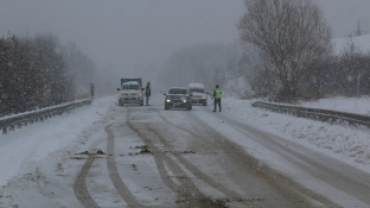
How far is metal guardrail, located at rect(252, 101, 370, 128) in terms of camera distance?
15391mm

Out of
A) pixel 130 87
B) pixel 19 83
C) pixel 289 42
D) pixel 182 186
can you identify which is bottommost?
pixel 182 186

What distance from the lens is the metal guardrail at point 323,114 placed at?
1539 centimetres

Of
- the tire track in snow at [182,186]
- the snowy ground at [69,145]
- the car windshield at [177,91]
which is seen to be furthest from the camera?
the car windshield at [177,91]

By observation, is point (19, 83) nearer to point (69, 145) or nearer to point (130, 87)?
point (130, 87)

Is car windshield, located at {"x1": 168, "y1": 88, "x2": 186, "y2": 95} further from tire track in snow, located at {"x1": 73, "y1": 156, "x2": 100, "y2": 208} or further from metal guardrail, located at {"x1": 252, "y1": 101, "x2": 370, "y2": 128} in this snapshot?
tire track in snow, located at {"x1": 73, "y1": 156, "x2": 100, "y2": 208}

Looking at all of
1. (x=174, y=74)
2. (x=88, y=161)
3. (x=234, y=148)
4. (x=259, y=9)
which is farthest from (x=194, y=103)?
(x=174, y=74)

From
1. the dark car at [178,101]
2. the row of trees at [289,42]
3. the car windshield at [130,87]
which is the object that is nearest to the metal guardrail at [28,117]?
the dark car at [178,101]

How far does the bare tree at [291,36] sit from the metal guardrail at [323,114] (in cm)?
717

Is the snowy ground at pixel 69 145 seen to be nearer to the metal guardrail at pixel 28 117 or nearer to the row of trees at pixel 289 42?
the metal guardrail at pixel 28 117

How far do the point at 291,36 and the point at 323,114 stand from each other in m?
16.4

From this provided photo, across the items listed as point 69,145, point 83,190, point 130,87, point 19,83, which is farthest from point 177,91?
point 83,190

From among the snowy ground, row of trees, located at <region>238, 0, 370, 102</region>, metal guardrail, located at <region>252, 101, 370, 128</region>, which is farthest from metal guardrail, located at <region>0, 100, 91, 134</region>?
row of trees, located at <region>238, 0, 370, 102</region>

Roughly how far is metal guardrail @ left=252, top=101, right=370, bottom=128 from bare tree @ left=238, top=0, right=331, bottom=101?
23.5ft

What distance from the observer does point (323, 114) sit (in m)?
19.1
